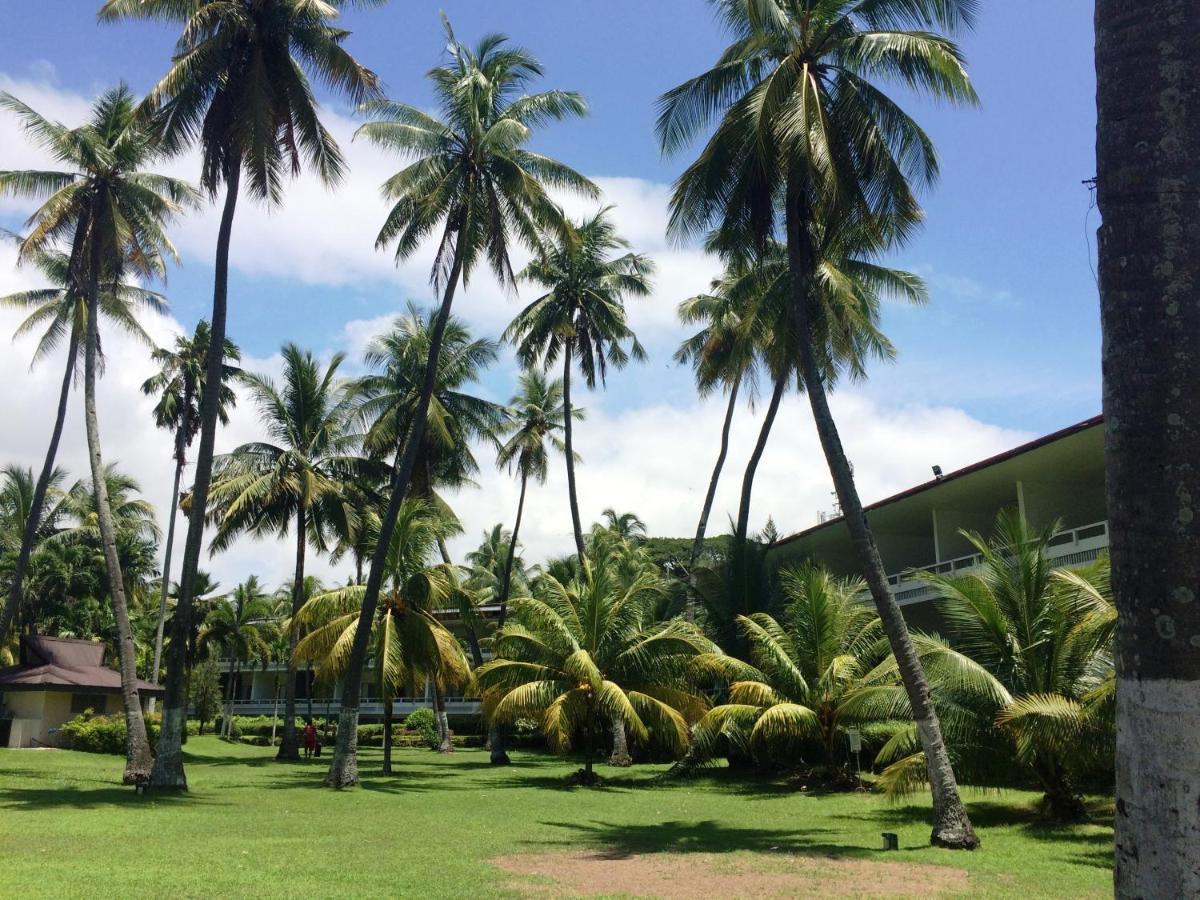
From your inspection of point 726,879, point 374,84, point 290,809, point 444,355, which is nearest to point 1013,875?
point 726,879

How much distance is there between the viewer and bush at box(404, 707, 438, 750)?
143ft

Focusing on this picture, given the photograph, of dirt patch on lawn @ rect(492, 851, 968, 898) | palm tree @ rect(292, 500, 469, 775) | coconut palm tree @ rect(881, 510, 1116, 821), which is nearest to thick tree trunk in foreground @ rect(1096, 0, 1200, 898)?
dirt patch on lawn @ rect(492, 851, 968, 898)

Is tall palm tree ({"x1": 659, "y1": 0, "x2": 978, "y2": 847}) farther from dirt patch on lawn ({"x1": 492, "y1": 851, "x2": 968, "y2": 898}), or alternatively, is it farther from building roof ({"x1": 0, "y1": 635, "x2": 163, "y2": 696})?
building roof ({"x1": 0, "y1": 635, "x2": 163, "y2": 696})

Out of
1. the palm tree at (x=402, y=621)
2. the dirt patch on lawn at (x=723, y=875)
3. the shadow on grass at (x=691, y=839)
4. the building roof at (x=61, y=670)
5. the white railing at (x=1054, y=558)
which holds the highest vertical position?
the white railing at (x=1054, y=558)

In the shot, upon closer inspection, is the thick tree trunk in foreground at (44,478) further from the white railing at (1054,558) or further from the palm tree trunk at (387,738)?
the white railing at (1054,558)

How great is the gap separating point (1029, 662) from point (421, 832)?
9980mm

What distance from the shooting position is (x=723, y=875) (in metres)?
11.8

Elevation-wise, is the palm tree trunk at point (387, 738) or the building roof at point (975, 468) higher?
the building roof at point (975, 468)

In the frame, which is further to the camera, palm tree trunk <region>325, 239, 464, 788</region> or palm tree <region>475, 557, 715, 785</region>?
palm tree <region>475, 557, 715, 785</region>

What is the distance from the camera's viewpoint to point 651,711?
2527cm

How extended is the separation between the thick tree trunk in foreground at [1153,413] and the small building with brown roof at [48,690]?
37.5 meters

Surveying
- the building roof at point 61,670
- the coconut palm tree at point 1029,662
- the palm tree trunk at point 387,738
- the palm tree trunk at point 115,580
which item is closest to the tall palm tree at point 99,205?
the palm tree trunk at point 115,580

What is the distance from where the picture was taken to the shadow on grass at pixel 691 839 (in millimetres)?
13919

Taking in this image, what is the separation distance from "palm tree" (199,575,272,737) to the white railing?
29615 mm
